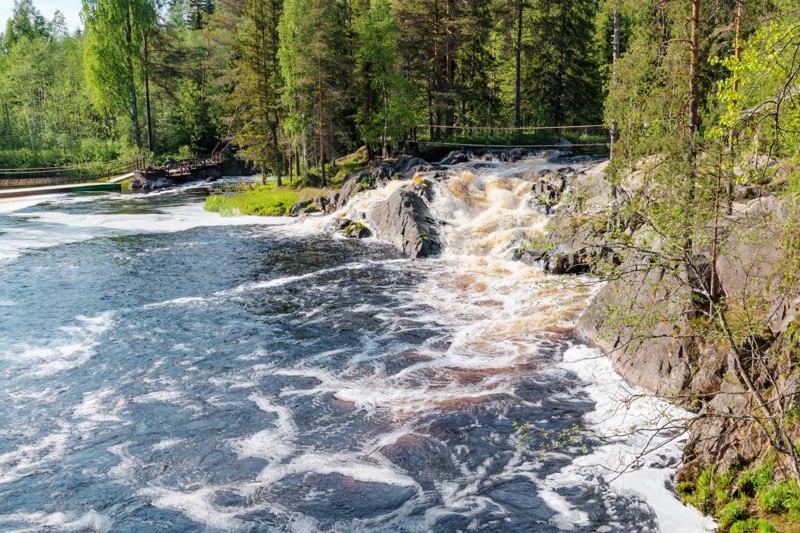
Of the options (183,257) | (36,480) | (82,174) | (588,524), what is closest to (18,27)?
(82,174)

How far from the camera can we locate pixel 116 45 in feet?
189

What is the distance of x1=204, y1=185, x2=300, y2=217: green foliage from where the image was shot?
39.5 metres

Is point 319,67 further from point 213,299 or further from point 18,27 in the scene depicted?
point 18,27

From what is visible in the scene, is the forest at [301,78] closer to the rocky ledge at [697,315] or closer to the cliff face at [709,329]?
the rocky ledge at [697,315]

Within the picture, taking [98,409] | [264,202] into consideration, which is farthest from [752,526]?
[264,202]

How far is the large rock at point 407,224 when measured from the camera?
1094 inches

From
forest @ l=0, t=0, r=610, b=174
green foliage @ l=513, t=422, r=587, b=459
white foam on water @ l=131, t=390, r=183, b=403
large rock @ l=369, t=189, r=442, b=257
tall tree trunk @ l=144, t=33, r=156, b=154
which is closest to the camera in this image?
green foliage @ l=513, t=422, r=587, b=459

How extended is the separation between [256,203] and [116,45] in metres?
29.7

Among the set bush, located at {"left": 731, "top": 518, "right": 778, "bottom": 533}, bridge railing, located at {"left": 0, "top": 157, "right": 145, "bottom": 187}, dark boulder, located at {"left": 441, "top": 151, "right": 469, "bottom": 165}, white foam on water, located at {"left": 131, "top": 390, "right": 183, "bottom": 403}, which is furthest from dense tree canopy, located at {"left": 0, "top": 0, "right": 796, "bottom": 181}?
white foam on water, located at {"left": 131, "top": 390, "right": 183, "bottom": 403}

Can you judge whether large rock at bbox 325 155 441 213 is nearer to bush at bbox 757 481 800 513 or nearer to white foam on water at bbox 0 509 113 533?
white foam on water at bbox 0 509 113 533

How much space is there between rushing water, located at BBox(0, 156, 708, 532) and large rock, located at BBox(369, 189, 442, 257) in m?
1.81

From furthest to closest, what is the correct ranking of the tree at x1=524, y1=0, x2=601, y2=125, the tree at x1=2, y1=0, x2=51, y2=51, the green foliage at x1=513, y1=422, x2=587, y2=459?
the tree at x1=2, y1=0, x2=51, y2=51 → the tree at x1=524, y1=0, x2=601, y2=125 → the green foliage at x1=513, y1=422, x2=587, y2=459

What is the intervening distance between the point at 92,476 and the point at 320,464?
423 cm

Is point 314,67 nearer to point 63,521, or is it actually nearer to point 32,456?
point 32,456
